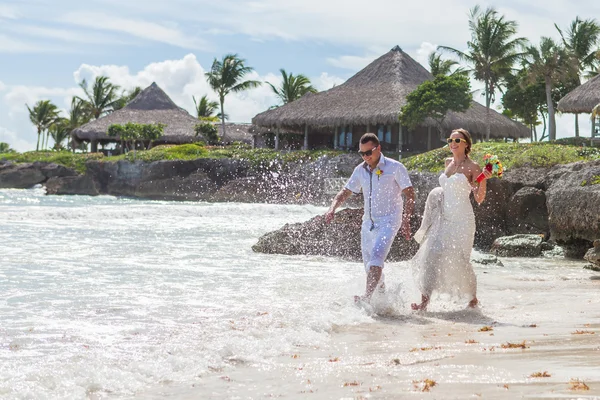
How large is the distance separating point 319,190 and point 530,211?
2278 cm

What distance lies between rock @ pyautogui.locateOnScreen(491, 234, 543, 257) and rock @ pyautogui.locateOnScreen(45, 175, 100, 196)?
129ft

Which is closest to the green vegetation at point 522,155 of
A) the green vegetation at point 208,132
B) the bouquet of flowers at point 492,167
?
the bouquet of flowers at point 492,167

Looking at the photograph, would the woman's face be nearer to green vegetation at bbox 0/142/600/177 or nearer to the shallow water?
the shallow water

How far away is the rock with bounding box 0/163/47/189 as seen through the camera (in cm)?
5178

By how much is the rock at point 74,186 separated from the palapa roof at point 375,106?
1281cm

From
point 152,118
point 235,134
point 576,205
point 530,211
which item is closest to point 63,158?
point 152,118

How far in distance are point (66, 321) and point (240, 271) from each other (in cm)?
372

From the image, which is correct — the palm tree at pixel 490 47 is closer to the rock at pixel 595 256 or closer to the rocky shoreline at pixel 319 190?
the rocky shoreline at pixel 319 190

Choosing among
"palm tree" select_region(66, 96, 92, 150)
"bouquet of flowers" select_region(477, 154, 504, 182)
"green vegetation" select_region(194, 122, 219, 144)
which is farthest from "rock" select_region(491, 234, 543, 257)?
"palm tree" select_region(66, 96, 92, 150)

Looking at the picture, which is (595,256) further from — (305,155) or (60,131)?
(60,131)

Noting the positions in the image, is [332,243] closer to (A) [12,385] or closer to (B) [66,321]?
(B) [66,321]

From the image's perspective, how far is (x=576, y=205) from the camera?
39.2ft

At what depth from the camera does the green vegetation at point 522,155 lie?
16703 millimetres

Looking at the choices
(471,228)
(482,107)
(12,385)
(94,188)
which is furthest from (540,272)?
(94,188)
